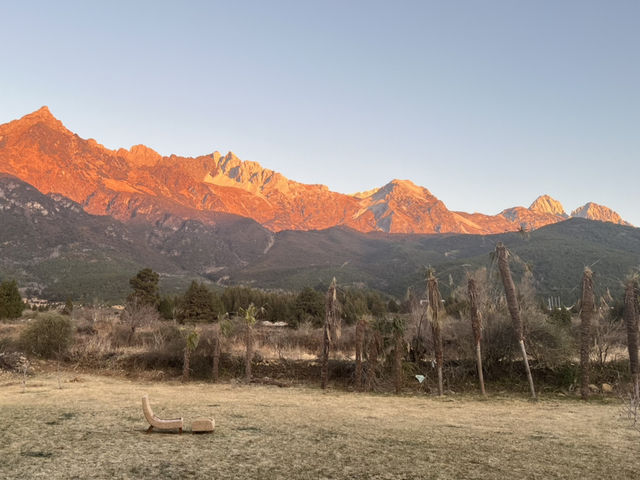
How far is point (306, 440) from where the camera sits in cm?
1507

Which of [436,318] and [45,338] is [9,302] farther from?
[436,318]

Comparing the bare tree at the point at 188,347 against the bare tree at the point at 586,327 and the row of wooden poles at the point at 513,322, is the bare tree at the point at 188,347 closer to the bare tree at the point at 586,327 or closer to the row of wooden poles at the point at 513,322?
the row of wooden poles at the point at 513,322

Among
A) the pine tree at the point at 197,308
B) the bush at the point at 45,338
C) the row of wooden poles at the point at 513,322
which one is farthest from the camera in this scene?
the pine tree at the point at 197,308

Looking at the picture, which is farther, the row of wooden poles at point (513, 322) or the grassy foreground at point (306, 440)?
the row of wooden poles at point (513, 322)

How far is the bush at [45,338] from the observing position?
42.2 meters

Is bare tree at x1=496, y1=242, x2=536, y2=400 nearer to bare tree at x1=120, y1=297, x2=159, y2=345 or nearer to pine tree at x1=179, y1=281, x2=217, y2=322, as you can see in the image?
bare tree at x1=120, y1=297, x2=159, y2=345

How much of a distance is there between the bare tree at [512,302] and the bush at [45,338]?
1576 inches

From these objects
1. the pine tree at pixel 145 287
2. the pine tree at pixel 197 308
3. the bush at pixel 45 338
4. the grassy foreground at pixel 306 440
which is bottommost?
the grassy foreground at pixel 306 440

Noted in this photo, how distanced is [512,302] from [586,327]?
516 centimetres

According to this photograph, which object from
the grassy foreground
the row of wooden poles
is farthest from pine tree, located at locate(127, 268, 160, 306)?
the grassy foreground

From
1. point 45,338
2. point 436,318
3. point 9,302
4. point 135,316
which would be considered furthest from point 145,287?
point 436,318

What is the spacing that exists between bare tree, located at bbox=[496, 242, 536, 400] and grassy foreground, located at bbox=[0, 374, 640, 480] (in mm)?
4983

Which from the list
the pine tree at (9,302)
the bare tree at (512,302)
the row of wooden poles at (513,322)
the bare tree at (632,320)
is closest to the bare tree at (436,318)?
the row of wooden poles at (513,322)

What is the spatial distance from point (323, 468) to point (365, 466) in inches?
45.6
